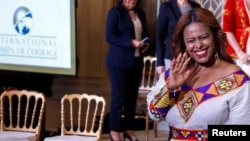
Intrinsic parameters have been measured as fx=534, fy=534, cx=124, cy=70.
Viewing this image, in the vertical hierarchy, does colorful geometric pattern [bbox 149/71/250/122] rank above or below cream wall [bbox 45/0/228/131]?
above

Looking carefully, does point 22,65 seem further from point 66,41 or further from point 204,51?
point 204,51

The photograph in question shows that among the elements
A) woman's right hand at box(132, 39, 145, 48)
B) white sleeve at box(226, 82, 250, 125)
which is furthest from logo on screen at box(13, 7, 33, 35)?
white sleeve at box(226, 82, 250, 125)

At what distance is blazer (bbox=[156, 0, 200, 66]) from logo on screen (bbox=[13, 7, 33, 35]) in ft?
5.21

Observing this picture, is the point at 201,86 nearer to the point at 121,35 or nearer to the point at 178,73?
the point at 178,73

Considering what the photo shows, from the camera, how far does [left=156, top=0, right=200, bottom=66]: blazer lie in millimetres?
3312

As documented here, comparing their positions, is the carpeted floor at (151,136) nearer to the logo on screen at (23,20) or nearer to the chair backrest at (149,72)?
the chair backrest at (149,72)

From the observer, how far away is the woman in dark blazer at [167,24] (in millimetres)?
3305

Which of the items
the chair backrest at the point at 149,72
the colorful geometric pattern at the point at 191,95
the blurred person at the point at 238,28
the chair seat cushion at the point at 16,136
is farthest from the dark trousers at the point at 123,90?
the colorful geometric pattern at the point at 191,95

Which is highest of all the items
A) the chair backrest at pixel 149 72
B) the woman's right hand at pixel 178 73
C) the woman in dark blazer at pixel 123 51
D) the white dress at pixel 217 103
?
the woman's right hand at pixel 178 73

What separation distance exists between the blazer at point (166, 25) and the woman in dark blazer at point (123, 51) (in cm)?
25

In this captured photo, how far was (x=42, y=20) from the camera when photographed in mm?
4547

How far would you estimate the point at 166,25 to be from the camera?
3408 millimetres

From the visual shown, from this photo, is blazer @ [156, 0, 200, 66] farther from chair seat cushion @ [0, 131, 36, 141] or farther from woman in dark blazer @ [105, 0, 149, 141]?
chair seat cushion @ [0, 131, 36, 141]

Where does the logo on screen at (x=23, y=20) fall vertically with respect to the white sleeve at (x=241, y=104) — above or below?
below
